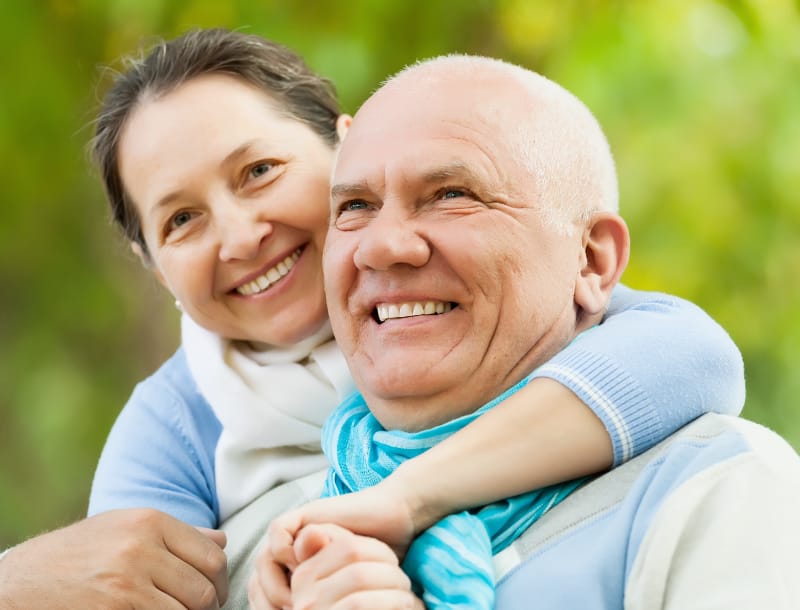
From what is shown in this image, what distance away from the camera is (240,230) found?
2.04 metres

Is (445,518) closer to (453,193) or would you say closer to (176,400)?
(453,193)

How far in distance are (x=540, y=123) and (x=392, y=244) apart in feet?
0.96

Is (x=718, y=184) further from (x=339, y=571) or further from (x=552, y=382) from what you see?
(x=339, y=571)

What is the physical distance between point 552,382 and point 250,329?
75 centimetres

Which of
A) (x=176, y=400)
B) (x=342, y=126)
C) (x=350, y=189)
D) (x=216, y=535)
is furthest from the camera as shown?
(x=342, y=126)

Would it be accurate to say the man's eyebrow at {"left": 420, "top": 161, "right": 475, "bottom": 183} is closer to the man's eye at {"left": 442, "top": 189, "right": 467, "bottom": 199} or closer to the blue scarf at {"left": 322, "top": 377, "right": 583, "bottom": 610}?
the man's eye at {"left": 442, "top": 189, "right": 467, "bottom": 199}

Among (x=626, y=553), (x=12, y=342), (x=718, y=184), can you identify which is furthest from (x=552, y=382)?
(x=12, y=342)

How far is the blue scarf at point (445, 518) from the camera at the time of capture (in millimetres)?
1438

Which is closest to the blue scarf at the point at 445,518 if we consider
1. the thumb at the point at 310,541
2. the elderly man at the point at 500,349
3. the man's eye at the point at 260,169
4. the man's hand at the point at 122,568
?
the elderly man at the point at 500,349

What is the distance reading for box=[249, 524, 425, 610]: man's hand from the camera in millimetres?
1354

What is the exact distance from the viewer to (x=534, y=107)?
1.73 metres

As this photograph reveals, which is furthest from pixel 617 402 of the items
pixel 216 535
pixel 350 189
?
pixel 216 535

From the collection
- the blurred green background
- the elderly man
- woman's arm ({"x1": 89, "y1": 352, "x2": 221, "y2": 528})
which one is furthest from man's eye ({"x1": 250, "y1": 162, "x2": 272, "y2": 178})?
the blurred green background

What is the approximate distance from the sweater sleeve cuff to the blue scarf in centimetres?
9
